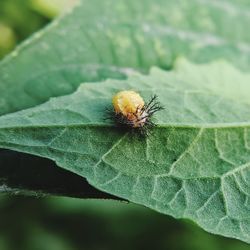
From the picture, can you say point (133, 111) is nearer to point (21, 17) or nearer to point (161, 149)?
point (161, 149)

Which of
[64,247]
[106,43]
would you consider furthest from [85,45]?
[64,247]

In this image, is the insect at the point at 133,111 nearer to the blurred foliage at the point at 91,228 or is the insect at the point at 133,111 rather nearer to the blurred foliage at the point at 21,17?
the blurred foliage at the point at 21,17

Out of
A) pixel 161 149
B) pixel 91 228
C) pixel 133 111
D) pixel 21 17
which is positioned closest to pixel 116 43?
pixel 133 111

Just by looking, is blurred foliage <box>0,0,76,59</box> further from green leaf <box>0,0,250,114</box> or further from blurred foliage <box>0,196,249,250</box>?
blurred foliage <box>0,196,249,250</box>

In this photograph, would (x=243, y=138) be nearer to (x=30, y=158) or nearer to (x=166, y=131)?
(x=166, y=131)

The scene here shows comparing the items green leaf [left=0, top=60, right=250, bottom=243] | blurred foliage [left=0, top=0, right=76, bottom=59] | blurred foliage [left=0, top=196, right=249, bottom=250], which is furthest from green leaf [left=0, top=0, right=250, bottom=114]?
blurred foliage [left=0, top=196, right=249, bottom=250]

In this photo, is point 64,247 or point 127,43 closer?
point 127,43
